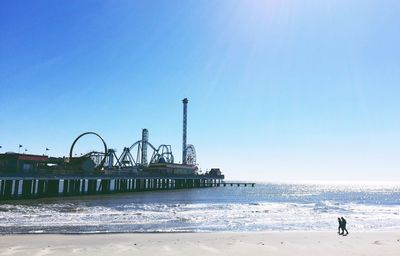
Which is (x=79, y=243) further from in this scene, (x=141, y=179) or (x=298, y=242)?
(x=141, y=179)

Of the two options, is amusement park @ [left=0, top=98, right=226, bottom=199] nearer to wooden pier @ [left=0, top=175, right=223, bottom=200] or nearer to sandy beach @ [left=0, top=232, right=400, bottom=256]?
wooden pier @ [left=0, top=175, right=223, bottom=200]

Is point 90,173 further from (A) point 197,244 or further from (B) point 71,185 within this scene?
(A) point 197,244

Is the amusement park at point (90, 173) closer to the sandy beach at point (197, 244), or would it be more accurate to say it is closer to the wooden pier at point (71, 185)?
the wooden pier at point (71, 185)

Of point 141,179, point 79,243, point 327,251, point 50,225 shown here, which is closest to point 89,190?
point 141,179

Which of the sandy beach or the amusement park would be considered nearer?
the sandy beach

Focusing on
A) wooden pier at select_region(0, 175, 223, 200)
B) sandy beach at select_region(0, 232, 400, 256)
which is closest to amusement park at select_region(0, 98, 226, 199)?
wooden pier at select_region(0, 175, 223, 200)

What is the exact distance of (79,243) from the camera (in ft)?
67.7

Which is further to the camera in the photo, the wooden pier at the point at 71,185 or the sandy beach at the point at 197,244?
the wooden pier at the point at 71,185

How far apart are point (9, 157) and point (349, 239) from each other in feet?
177

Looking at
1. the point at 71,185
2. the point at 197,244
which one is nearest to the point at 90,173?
the point at 71,185

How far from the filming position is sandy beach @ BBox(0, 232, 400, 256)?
18016 mm

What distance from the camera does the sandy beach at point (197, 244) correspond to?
18016mm

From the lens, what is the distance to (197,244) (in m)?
20.4

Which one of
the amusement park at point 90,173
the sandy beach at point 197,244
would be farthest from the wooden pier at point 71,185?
the sandy beach at point 197,244
